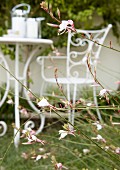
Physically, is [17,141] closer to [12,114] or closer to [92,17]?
[12,114]

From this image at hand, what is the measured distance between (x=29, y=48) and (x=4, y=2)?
2.23 ft

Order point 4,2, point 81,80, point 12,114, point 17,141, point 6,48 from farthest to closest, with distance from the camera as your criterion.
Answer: point 4,2 < point 6,48 < point 12,114 < point 81,80 < point 17,141

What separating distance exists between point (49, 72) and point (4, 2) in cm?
107

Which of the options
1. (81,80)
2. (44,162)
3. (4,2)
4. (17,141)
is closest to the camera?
(44,162)

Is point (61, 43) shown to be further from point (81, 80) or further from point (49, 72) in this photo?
point (81, 80)

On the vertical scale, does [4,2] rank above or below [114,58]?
above

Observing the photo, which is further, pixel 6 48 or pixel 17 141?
pixel 6 48

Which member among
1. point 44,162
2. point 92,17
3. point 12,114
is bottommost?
point 12,114

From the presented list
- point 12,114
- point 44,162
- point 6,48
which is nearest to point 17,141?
point 44,162

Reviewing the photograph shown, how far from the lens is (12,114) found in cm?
436

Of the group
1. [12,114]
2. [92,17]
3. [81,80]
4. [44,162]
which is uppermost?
[92,17]

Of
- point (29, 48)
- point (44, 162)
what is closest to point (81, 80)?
point (44, 162)

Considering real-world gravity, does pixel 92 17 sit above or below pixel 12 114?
above

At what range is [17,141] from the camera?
3109 millimetres
